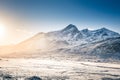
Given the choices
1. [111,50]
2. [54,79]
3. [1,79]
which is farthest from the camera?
[111,50]

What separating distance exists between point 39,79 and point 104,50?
15185 cm

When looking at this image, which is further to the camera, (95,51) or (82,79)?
(95,51)

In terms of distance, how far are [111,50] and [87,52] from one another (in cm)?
2505

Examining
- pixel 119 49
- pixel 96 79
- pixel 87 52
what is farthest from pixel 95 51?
pixel 96 79

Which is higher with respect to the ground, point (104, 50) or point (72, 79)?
point (104, 50)

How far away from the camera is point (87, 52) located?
19838 centimetres

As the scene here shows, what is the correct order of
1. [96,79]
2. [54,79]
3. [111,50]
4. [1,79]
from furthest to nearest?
1. [111,50]
2. [96,79]
3. [54,79]
4. [1,79]

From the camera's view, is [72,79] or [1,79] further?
[72,79]

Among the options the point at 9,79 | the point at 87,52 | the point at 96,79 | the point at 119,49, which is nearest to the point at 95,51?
the point at 87,52

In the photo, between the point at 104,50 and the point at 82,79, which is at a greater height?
the point at 104,50

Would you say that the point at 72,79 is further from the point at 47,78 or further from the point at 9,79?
the point at 9,79

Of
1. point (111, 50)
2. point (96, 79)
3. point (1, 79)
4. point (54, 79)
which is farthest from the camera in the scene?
point (111, 50)

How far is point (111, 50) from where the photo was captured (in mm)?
193000

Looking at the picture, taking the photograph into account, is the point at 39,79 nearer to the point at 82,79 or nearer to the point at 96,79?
the point at 82,79
